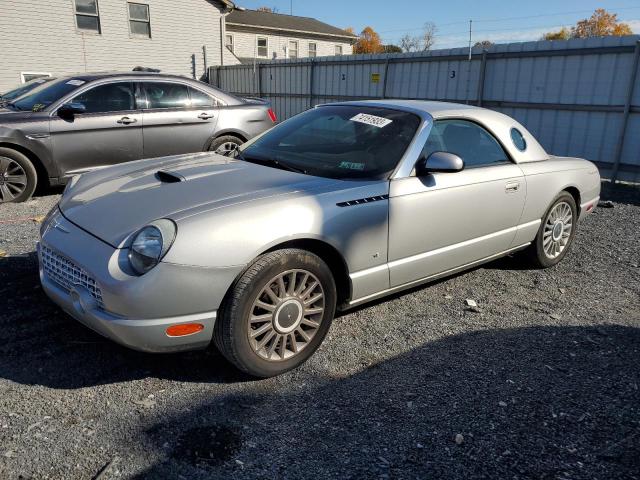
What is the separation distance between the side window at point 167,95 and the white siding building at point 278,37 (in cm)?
2065

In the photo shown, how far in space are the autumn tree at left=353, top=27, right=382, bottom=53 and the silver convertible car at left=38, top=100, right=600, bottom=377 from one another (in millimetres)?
63670

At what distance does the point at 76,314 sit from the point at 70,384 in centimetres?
40

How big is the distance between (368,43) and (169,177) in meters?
68.6

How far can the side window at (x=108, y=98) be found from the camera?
689cm

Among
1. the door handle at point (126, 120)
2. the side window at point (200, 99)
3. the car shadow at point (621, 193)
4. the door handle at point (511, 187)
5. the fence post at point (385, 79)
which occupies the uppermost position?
the fence post at point (385, 79)

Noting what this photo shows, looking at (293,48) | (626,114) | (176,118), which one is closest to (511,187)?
(176,118)

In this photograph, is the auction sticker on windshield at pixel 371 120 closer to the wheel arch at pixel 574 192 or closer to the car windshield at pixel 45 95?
the wheel arch at pixel 574 192

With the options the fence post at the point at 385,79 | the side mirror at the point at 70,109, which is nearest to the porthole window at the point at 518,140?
the side mirror at the point at 70,109

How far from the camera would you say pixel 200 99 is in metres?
7.68

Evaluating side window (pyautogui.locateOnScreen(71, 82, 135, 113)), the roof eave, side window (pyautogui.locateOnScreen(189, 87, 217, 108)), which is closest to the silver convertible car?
side window (pyautogui.locateOnScreen(71, 82, 135, 113))

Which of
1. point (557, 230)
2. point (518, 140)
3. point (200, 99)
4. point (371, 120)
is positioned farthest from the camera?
point (200, 99)

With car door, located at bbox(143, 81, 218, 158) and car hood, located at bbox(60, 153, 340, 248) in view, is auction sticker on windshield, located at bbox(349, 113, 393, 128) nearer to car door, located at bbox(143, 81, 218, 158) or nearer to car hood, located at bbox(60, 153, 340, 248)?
car hood, located at bbox(60, 153, 340, 248)

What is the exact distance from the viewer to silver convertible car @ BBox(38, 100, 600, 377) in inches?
104

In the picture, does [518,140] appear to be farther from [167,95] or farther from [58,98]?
[58,98]
